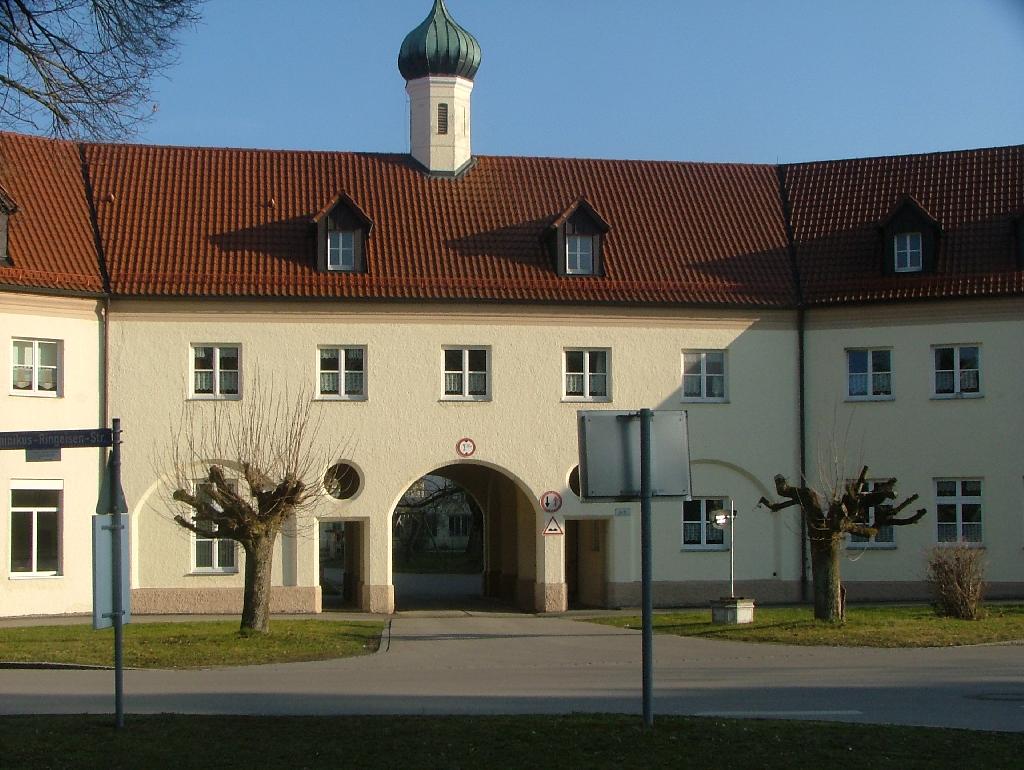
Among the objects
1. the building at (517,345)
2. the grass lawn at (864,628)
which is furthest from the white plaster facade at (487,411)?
the grass lawn at (864,628)

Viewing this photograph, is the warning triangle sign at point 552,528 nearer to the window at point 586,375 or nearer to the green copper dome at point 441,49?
the window at point 586,375

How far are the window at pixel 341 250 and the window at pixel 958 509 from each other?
14.2 meters

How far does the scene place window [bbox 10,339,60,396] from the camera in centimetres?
3152

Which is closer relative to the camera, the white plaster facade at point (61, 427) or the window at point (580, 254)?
the white plaster facade at point (61, 427)

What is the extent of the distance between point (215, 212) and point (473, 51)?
813 cm

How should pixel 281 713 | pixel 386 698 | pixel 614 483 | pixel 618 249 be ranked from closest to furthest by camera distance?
pixel 614 483, pixel 281 713, pixel 386 698, pixel 618 249

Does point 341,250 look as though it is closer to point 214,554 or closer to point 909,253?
point 214,554

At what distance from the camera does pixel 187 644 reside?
79.2 feet

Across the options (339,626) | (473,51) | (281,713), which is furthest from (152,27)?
(473,51)

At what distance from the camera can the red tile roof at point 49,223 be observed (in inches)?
1244

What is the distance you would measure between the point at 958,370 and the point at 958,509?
3.15 meters

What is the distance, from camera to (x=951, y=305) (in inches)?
1357

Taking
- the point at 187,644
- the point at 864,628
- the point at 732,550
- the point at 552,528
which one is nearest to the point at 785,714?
the point at 864,628

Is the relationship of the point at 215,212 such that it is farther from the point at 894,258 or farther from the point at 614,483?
the point at 614,483
